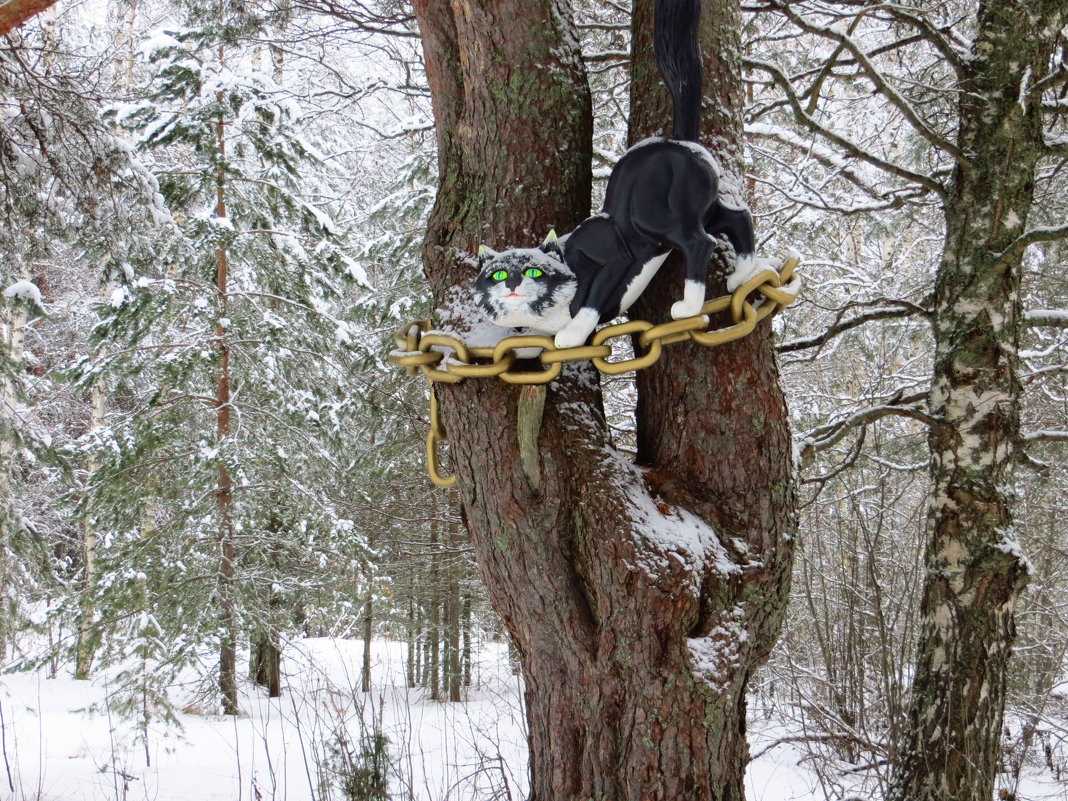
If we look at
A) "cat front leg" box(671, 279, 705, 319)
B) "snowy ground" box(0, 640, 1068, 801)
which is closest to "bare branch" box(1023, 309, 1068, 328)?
"snowy ground" box(0, 640, 1068, 801)

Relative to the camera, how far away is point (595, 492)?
1.48 metres

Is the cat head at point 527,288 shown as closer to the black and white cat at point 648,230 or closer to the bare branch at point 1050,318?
the black and white cat at point 648,230

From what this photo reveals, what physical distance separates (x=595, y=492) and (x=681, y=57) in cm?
87

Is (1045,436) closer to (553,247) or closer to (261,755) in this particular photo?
(553,247)

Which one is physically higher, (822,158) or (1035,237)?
(822,158)

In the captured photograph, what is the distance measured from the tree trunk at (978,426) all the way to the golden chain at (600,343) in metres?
1.67

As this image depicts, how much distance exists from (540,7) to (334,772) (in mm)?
2378

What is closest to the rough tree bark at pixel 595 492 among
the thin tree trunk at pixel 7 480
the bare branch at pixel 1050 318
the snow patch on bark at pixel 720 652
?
the snow patch on bark at pixel 720 652

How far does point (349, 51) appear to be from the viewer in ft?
25.7

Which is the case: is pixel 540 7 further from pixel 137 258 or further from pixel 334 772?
pixel 137 258

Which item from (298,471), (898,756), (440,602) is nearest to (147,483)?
(298,471)

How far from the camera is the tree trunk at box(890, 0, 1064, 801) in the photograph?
264 centimetres

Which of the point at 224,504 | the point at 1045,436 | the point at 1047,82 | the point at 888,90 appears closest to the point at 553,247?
the point at 888,90

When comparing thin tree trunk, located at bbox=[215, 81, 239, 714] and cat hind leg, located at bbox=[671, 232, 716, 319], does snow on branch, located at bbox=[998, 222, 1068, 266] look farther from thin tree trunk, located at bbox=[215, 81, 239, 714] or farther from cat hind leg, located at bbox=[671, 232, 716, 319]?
thin tree trunk, located at bbox=[215, 81, 239, 714]
